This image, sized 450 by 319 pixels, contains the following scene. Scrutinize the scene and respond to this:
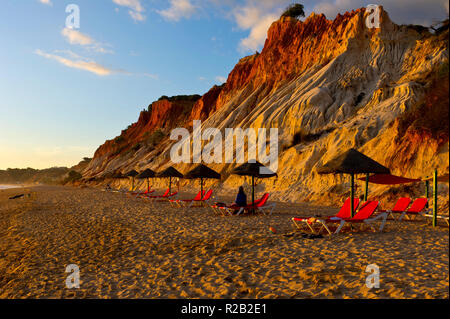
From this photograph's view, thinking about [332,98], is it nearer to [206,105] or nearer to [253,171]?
[253,171]

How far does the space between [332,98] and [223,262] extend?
2325 centimetres

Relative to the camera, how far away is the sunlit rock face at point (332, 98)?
16.9 m

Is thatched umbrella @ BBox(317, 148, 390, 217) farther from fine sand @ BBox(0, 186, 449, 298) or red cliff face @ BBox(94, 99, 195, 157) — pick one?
red cliff face @ BBox(94, 99, 195, 157)

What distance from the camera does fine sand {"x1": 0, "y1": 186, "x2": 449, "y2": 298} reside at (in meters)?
4.36

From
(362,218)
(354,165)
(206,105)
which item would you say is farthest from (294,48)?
(362,218)

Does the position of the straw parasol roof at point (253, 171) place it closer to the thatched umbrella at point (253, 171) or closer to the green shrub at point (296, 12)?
the thatched umbrella at point (253, 171)

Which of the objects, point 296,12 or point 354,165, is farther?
point 296,12

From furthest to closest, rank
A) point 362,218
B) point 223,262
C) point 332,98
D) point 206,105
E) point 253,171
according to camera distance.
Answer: point 206,105, point 332,98, point 253,171, point 362,218, point 223,262

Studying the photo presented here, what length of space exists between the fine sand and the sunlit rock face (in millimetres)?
4941

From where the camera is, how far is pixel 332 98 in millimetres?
26031

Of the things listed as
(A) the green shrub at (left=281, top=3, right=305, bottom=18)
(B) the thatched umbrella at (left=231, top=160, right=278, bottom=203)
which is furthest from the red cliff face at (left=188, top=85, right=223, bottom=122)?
(B) the thatched umbrella at (left=231, top=160, right=278, bottom=203)
